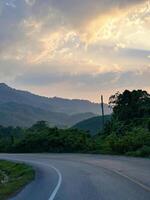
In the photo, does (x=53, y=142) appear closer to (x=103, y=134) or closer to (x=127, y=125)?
(x=103, y=134)

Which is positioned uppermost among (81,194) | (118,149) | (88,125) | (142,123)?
(88,125)

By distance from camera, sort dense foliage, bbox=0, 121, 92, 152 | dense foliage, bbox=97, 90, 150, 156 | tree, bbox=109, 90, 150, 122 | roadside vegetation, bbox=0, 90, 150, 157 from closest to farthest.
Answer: dense foliage, bbox=97, 90, 150, 156 < roadside vegetation, bbox=0, 90, 150, 157 < dense foliage, bbox=0, 121, 92, 152 < tree, bbox=109, 90, 150, 122

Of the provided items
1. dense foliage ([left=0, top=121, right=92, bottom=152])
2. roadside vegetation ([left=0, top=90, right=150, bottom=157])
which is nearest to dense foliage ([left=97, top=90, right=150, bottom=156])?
roadside vegetation ([left=0, top=90, right=150, bottom=157])

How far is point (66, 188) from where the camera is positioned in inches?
790

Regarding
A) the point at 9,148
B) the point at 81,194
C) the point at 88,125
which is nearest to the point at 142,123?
the point at 9,148

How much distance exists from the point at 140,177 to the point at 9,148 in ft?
188

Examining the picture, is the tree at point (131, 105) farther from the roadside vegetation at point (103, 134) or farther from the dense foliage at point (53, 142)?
the dense foliage at point (53, 142)

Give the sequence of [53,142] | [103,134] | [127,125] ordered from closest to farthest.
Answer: [127,125], [53,142], [103,134]

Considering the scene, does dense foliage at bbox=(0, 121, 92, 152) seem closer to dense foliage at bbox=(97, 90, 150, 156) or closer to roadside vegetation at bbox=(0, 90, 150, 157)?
roadside vegetation at bbox=(0, 90, 150, 157)

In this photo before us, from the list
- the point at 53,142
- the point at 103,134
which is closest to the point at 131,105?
the point at 103,134

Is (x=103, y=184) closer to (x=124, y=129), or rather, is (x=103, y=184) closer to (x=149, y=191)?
(x=149, y=191)

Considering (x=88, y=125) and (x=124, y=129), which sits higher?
(x=88, y=125)

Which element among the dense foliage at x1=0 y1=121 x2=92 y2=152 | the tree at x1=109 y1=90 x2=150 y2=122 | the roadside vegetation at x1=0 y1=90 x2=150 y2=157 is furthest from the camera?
the tree at x1=109 y1=90 x2=150 y2=122

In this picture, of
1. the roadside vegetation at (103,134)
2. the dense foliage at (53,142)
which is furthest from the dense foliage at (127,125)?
the dense foliage at (53,142)
